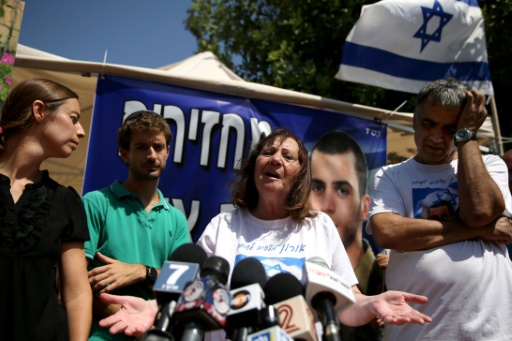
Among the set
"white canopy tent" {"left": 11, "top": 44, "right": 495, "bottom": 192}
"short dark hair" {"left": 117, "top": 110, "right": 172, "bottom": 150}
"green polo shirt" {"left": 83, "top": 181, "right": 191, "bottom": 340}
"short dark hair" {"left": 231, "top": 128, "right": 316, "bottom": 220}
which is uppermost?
"white canopy tent" {"left": 11, "top": 44, "right": 495, "bottom": 192}

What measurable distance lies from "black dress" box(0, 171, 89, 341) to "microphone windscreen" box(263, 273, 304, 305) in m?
1.02

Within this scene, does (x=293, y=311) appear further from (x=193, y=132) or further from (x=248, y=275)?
(x=193, y=132)

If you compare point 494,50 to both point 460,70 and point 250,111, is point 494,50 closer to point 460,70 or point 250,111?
point 460,70

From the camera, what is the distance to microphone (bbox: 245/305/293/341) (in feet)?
3.73

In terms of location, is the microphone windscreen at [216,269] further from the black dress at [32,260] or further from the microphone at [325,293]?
the black dress at [32,260]

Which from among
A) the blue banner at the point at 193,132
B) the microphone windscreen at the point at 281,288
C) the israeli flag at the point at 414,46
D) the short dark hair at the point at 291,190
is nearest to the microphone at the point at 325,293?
the microphone windscreen at the point at 281,288

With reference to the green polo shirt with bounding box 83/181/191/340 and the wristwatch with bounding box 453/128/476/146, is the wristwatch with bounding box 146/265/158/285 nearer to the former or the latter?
the green polo shirt with bounding box 83/181/191/340

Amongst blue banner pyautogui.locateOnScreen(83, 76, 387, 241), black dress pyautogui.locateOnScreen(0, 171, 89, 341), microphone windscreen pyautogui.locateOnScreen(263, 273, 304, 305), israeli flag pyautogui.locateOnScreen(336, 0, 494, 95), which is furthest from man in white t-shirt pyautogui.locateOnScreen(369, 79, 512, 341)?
israeli flag pyautogui.locateOnScreen(336, 0, 494, 95)

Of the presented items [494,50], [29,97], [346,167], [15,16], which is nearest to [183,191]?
[346,167]

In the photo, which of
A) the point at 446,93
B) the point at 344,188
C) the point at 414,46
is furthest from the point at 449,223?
the point at 414,46

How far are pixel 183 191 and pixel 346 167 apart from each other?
1566 millimetres

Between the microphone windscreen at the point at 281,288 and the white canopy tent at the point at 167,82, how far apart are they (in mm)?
3208

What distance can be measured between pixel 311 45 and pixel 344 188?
12.7 ft

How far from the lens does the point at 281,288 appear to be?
1394mm
